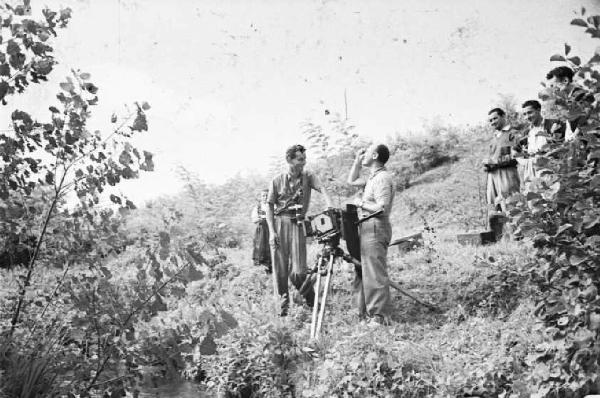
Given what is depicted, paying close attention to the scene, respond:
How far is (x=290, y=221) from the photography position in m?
5.68

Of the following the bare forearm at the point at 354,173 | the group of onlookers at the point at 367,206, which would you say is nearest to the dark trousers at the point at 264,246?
the group of onlookers at the point at 367,206

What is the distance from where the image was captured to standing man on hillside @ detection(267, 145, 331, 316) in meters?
5.61

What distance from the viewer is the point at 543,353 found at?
253cm

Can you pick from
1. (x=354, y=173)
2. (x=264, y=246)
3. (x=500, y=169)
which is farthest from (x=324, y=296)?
(x=500, y=169)

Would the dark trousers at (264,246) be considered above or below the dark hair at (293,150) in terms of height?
below

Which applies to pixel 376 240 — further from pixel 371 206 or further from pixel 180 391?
pixel 180 391

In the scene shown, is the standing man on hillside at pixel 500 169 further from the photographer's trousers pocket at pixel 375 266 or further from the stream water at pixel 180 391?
the stream water at pixel 180 391

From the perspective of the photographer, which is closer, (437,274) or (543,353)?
(543,353)

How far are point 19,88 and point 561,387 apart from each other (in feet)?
9.48

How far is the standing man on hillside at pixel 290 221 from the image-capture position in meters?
5.61

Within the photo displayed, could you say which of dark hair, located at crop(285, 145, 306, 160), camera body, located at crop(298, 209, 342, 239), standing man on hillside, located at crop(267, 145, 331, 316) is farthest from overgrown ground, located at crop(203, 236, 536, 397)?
dark hair, located at crop(285, 145, 306, 160)

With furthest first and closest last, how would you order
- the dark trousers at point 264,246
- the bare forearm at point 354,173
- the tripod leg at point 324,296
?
the dark trousers at point 264,246
the bare forearm at point 354,173
the tripod leg at point 324,296

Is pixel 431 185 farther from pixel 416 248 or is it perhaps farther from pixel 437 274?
pixel 437 274

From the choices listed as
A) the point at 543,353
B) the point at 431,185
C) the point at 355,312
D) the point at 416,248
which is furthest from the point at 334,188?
the point at 543,353
